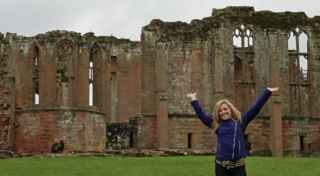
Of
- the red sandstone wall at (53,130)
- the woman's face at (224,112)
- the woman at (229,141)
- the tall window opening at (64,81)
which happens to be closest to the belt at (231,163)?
the woman at (229,141)

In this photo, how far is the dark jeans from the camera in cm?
1039

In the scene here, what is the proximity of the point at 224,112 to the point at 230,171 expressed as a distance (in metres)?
0.85

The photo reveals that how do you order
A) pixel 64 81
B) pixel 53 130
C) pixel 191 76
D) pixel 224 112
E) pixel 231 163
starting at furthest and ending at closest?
pixel 191 76 → pixel 64 81 → pixel 53 130 → pixel 224 112 → pixel 231 163

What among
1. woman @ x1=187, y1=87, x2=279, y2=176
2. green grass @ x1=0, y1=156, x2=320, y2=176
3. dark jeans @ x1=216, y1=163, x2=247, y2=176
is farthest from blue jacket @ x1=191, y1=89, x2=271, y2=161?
green grass @ x1=0, y1=156, x2=320, y2=176

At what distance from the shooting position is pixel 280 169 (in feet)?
71.4

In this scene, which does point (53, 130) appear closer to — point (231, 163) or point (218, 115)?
point (218, 115)

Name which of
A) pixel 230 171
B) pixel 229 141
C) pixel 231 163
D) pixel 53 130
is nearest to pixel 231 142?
pixel 229 141

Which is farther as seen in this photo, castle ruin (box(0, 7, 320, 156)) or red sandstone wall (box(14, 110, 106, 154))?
castle ruin (box(0, 7, 320, 156))

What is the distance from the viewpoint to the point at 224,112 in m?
10.6

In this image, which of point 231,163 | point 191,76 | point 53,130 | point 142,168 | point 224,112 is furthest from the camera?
point 191,76

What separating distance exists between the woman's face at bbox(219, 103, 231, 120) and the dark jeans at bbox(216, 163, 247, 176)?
71cm

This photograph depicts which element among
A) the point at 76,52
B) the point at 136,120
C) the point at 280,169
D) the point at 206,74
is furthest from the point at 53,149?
the point at 280,169

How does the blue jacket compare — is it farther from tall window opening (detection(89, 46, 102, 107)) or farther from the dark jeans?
tall window opening (detection(89, 46, 102, 107))

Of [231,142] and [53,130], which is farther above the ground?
[53,130]
